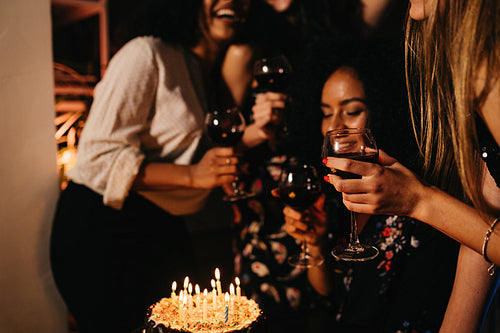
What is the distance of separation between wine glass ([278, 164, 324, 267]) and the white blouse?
1.97 ft

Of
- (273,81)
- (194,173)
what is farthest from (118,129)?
(273,81)

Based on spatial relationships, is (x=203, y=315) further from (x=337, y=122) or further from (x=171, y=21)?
(x=171, y=21)

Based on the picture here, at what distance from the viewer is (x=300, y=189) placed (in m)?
1.58

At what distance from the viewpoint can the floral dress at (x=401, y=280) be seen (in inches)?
64.0

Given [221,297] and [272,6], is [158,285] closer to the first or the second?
[221,297]

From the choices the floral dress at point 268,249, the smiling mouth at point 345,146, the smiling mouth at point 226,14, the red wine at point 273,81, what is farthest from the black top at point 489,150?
the smiling mouth at point 226,14

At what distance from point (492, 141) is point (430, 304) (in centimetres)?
74

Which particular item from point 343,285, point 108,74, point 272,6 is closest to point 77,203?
point 108,74

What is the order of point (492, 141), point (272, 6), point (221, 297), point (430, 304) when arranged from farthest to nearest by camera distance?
point (272, 6) < point (430, 304) < point (221, 297) < point (492, 141)

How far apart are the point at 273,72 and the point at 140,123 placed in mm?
635

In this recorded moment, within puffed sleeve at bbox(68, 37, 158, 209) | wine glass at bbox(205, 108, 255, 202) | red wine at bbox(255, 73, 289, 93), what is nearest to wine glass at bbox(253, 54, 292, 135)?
red wine at bbox(255, 73, 289, 93)

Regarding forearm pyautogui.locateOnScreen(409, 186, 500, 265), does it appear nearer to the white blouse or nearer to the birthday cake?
the birthday cake

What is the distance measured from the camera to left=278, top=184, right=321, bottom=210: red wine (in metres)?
1.58

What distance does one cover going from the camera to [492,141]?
1.16 metres
